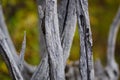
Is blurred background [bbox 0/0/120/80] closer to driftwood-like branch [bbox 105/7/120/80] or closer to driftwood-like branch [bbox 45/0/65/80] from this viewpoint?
driftwood-like branch [bbox 105/7/120/80]

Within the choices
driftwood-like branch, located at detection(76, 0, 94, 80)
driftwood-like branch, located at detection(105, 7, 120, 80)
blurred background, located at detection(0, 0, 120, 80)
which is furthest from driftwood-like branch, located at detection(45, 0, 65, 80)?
blurred background, located at detection(0, 0, 120, 80)

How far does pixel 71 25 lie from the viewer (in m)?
1.22

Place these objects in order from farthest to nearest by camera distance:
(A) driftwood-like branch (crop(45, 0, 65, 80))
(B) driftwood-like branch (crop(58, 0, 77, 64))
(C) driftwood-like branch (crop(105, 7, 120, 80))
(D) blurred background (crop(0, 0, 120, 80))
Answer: (D) blurred background (crop(0, 0, 120, 80)) → (C) driftwood-like branch (crop(105, 7, 120, 80)) → (B) driftwood-like branch (crop(58, 0, 77, 64)) → (A) driftwood-like branch (crop(45, 0, 65, 80))

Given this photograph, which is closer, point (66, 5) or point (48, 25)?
point (48, 25)

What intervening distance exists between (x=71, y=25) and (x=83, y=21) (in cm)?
5

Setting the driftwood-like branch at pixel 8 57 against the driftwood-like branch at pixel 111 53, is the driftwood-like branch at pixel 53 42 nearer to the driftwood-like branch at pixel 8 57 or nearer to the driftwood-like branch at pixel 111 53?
the driftwood-like branch at pixel 8 57

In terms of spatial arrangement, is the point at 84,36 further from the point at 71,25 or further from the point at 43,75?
the point at 43,75

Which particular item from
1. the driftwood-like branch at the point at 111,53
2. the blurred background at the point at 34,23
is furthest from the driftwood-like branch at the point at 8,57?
the blurred background at the point at 34,23

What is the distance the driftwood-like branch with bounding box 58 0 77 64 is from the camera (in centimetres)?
121

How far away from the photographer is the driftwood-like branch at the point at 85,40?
1180mm

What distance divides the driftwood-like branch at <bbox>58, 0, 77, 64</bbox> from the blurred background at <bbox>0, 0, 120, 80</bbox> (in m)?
1.54

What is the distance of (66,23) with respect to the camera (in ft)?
4.00

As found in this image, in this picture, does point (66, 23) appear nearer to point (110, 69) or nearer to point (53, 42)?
point (53, 42)

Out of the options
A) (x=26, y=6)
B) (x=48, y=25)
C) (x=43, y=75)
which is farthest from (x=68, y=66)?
(x=26, y=6)
